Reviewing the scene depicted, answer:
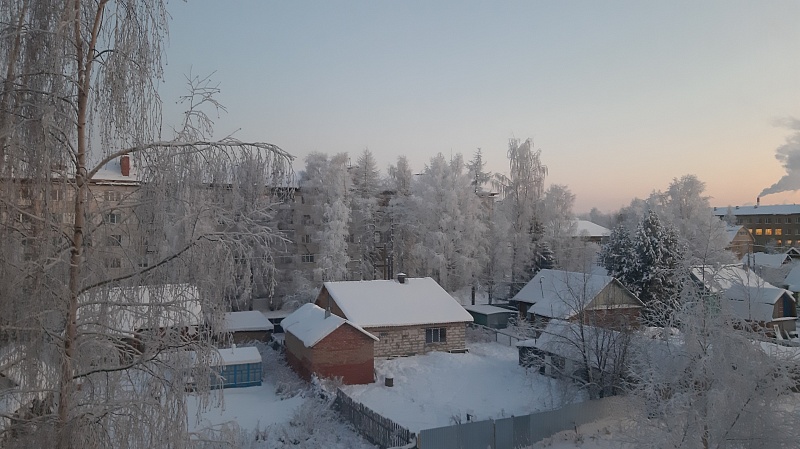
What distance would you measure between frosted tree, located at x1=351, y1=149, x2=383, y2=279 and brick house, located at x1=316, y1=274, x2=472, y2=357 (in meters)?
11.6

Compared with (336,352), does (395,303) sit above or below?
above

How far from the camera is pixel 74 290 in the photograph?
191 inches

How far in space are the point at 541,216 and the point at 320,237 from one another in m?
19.8

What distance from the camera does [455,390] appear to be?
22297 millimetres

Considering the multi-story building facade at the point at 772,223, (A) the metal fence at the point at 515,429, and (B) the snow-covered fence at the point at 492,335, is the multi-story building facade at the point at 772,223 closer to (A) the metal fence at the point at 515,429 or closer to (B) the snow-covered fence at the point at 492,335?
(B) the snow-covered fence at the point at 492,335

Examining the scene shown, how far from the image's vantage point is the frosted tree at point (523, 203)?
1751 inches

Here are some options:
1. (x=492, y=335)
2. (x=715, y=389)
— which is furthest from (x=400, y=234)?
(x=715, y=389)

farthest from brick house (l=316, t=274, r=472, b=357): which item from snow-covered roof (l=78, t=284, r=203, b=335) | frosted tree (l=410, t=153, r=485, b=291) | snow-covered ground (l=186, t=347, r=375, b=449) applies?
snow-covered roof (l=78, t=284, r=203, b=335)

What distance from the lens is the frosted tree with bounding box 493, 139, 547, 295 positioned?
44.5 meters

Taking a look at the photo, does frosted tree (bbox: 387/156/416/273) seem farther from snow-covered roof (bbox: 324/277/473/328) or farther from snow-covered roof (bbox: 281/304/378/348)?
snow-covered roof (bbox: 281/304/378/348)

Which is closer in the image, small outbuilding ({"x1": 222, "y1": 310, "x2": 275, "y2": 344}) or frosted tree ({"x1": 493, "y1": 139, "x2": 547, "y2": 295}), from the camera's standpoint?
small outbuilding ({"x1": 222, "y1": 310, "x2": 275, "y2": 344})

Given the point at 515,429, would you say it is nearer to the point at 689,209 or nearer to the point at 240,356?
the point at 240,356

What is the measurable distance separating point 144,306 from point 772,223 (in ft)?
339

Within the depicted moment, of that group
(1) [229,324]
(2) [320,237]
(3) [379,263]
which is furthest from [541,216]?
(1) [229,324]
